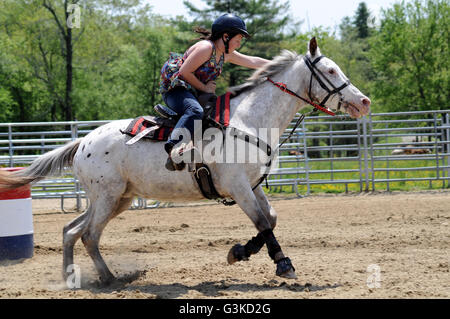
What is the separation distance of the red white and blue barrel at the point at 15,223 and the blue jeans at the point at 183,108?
8.48 ft

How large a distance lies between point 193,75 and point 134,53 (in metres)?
30.1

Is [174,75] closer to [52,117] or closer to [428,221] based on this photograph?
[428,221]

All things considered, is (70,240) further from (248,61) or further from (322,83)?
(322,83)

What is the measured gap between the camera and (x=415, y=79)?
3119cm

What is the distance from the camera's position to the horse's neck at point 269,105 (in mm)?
5191

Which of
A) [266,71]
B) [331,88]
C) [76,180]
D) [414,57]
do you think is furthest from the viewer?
[414,57]

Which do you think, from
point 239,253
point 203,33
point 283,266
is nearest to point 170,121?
point 203,33

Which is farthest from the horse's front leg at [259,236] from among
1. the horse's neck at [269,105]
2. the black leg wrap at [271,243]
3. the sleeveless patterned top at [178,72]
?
the sleeveless patterned top at [178,72]

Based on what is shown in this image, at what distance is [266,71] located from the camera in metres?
5.43

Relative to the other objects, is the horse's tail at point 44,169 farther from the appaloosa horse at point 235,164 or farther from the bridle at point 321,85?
the bridle at point 321,85

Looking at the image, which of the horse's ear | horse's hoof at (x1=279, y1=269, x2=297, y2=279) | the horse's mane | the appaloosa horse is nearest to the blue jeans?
the appaloosa horse

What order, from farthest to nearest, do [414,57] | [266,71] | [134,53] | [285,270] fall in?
[134,53]
[414,57]
[266,71]
[285,270]

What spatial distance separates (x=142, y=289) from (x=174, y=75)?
7.01 feet
